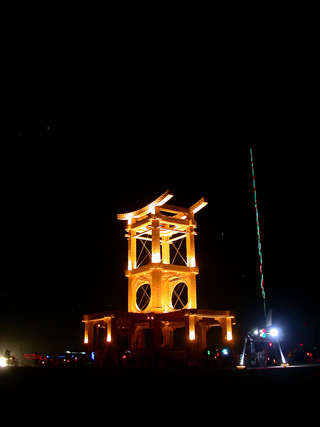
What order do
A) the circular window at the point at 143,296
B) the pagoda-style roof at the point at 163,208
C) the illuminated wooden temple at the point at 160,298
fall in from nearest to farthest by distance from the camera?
the illuminated wooden temple at the point at 160,298, the pagoda-style roof at the point at 163,208, the circular window at the point at 143,296

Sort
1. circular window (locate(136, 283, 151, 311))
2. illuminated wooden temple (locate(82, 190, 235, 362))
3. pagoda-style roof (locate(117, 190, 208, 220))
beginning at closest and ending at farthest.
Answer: illuminated wooden temple (locate(82, 190, 235, 362)) → pagoda-style roof (locate(117, 190, 208, 220)) → circular window (locate(136, 283, 151, 311))

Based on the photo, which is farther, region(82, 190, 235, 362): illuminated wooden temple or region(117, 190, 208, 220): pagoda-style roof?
region(117, 190, 208, 220): pagoda-style roof

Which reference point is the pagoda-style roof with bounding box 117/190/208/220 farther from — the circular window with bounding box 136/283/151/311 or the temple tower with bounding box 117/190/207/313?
the circular window with bounding box 136/283/151/311

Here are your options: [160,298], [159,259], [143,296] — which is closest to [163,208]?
[159,259]

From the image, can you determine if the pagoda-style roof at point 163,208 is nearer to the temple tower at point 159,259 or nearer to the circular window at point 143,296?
the temple tower at point 159,259

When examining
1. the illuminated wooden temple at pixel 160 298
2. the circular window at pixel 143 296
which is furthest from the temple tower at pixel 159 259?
the circular window at pixel 143 296

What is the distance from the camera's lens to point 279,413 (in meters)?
6.01

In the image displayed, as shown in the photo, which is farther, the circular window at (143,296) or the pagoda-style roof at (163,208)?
the circular window at (143,296)

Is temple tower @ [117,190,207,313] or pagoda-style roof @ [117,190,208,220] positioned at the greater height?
pagoda-style roof @ [117,190,208,220]

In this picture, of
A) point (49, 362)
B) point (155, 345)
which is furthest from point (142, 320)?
point (49, 362)

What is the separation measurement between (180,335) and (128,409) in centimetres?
4362

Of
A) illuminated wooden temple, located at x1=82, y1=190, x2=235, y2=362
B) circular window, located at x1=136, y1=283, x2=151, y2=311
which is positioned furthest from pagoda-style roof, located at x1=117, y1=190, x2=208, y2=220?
circular window, located at x1=136, y1=283, x2=151, y2=311

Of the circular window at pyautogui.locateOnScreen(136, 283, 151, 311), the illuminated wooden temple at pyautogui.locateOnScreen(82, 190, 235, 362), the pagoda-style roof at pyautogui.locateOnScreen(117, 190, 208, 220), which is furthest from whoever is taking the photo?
the circular window at pyautogui.locateOnScreen(136, 283, 151, 311)

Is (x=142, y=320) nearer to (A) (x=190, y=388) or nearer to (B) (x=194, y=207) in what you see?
(B) (x=194, y=207)
